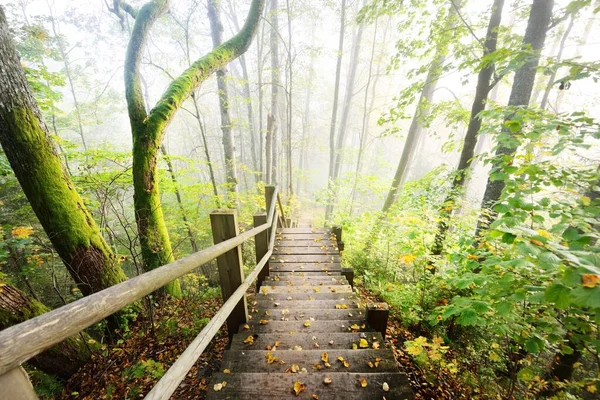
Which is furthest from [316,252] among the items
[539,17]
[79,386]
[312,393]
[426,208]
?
[539,17]

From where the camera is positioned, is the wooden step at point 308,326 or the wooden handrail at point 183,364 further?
the wooden step at point 308,326

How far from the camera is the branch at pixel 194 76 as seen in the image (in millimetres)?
4258

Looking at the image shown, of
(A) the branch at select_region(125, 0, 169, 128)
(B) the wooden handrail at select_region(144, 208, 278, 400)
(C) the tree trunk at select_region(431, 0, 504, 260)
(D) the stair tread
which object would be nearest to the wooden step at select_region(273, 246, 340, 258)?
(C) the tree trunk at select_region(431, 0, 504, 260)

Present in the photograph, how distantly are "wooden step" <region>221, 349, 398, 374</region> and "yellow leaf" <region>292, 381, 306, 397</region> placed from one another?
21cm

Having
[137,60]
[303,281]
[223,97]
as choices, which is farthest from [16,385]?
[223,97]

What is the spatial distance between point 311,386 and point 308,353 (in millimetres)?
355

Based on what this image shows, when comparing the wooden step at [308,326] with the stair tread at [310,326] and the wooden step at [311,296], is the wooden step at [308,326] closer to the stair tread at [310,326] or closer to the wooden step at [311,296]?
the stair tread at [310,326]

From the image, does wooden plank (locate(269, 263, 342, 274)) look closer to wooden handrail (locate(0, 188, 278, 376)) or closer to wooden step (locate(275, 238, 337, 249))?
wooden step (locate(275, 238, 337, 249))

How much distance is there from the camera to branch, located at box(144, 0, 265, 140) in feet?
14.0

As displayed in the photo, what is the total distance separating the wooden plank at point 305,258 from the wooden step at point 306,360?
269 cm

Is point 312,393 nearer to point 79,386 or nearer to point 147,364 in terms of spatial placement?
point 147,364

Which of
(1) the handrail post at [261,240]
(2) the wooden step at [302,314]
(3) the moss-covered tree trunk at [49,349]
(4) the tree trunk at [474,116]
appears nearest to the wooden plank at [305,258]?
(1) the handrail post at [261,240]

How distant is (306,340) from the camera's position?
235 centimetres

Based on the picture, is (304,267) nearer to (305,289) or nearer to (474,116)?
(305,289)
